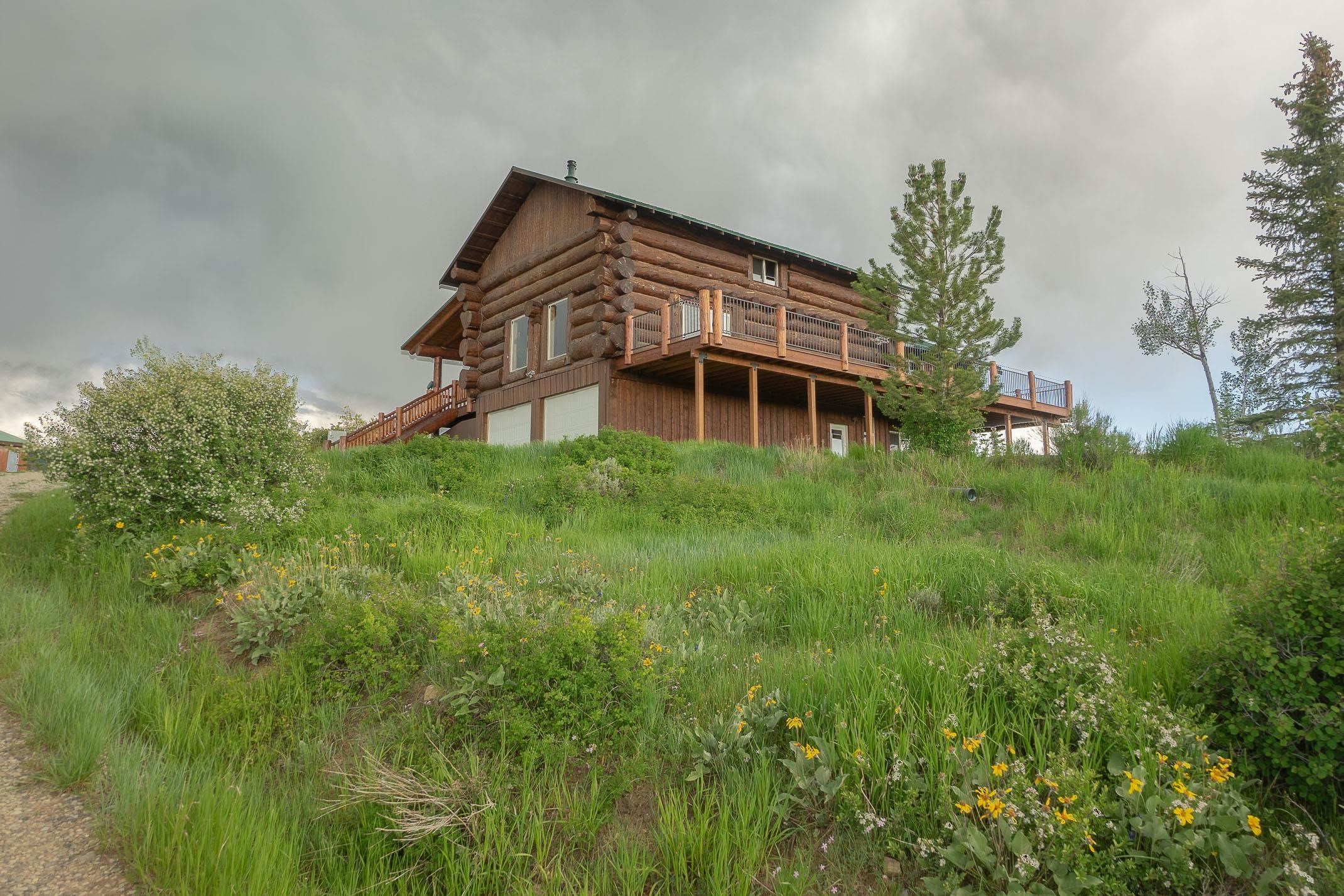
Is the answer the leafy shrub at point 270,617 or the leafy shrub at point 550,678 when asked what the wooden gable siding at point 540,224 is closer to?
the leafy shrub at point 270,617

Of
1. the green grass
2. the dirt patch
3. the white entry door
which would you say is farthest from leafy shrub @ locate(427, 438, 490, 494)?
the white entry door

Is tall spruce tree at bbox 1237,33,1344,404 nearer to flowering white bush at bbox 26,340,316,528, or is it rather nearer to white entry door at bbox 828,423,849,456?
white entry door at bbox 828,423,849,456

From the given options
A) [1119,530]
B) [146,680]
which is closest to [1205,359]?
[1119,530]

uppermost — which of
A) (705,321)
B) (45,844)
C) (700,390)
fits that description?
(705,321)

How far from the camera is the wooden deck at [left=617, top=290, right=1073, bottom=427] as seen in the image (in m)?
16.1

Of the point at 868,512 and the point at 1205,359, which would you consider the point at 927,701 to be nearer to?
the point at 868,512

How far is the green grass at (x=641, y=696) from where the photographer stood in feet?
10.5

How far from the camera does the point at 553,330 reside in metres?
20.5

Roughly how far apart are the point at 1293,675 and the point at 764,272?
1869cm

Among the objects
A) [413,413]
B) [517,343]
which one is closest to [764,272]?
[517,343]

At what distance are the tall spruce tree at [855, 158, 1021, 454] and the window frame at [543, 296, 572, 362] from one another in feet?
27.7

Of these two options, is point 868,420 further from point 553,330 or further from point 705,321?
point 553,330

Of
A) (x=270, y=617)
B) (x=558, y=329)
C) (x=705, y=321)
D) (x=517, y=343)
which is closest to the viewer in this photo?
(x=270, y=617)

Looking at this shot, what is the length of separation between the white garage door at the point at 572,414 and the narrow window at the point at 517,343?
2.22 metres
